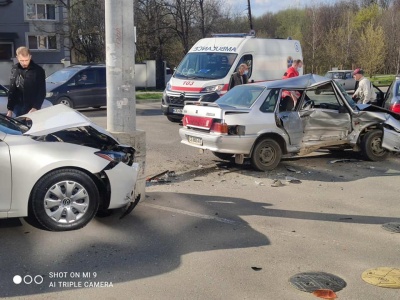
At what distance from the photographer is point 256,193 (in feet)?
24.9

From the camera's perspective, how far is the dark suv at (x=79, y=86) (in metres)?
18.2

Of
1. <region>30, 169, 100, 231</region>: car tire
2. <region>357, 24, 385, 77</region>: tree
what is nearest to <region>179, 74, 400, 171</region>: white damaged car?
<region>30, 169, 100, 231</region>: car tire

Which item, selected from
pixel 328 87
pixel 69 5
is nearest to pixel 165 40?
pixel 69 5

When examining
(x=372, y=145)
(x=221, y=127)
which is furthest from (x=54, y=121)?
(x=372, y=145)

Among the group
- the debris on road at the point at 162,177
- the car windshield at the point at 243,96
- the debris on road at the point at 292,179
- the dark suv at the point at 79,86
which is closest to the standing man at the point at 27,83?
the debris on road at the point at 162,177

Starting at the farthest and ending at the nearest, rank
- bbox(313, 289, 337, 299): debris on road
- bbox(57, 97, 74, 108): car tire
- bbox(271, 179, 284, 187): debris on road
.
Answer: bbox(57, 97, 74, 108): car tire, bbox(271, 179, 284, 187): debris on road, bbox(313, 289, 337, 299): debris on road

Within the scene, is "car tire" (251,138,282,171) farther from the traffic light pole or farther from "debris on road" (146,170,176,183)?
the traffic light pole

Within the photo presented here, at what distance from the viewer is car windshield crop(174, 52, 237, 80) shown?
14766 millimetres

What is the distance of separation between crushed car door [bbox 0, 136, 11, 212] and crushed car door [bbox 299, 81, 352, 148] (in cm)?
552

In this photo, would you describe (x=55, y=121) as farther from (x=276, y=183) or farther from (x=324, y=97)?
(x=324, y=97)

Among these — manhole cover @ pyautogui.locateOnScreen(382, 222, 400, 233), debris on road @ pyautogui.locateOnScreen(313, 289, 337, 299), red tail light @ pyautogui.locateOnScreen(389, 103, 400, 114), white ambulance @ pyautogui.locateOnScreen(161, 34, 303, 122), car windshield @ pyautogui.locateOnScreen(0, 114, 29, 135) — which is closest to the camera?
debris on road @ pyautogui.locateOnScreen(313, 289, 337, 299)

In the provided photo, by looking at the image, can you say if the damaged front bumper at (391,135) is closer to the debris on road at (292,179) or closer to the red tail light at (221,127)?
the debris on road at (292,179)

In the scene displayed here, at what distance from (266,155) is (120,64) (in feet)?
11.1

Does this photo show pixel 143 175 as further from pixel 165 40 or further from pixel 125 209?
pixel 165 40
